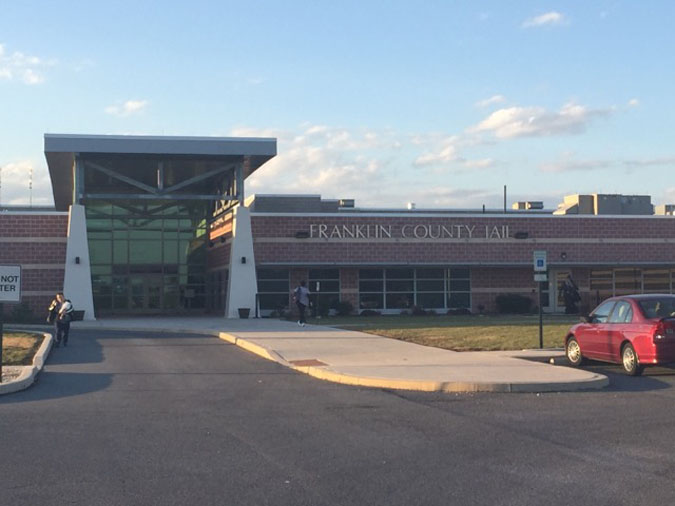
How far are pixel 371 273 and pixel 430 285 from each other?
3.13m

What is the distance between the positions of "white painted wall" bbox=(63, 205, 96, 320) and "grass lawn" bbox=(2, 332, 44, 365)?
12.7 metres

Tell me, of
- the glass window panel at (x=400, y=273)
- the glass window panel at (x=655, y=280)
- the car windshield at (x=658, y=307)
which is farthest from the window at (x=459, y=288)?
the car windshield at (x=658, y=307)

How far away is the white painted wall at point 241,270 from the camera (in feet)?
131

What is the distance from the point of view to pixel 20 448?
9.70 m

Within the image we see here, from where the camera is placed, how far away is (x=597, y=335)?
56.7ft

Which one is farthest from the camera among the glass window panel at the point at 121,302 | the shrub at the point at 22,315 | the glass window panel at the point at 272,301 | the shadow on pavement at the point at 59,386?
the glass window panel at the point at 121,302

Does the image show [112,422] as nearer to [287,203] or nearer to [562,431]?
[562,431]

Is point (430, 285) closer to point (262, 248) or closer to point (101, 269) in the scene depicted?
point (262, 248)

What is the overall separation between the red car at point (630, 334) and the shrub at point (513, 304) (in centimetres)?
2599

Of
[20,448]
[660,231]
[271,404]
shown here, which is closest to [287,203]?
[660,231]

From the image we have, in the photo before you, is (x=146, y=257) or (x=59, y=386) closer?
(x=59, y=386)

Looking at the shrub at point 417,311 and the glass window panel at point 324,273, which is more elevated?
the glass window panel at point 324,273

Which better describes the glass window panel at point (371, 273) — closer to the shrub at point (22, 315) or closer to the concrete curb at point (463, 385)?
the shrub at point (22, 315)

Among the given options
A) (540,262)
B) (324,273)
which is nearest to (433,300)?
(324,273)
